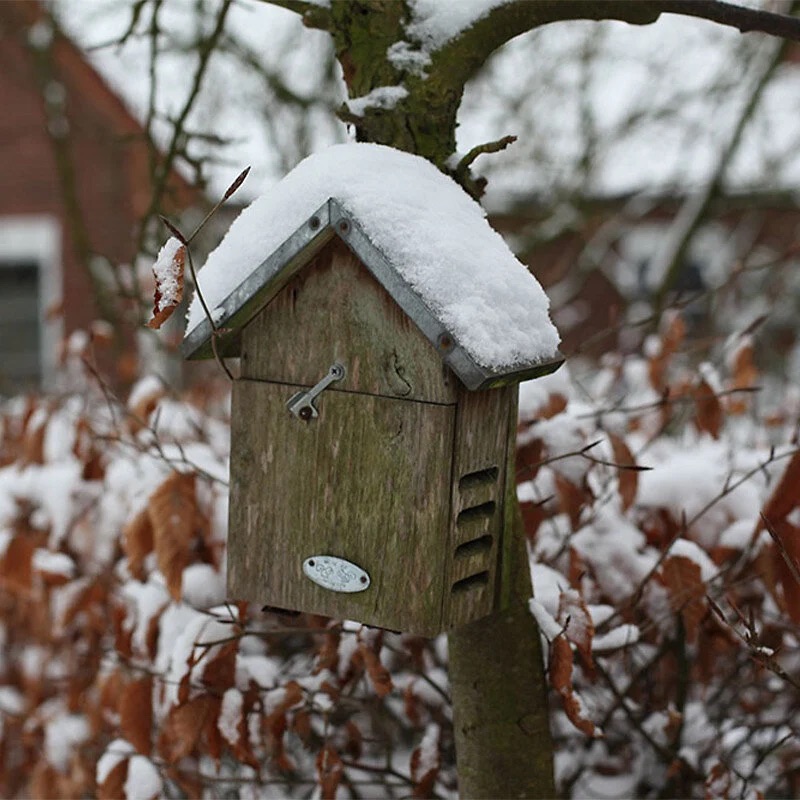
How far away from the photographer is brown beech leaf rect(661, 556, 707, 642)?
1890mm

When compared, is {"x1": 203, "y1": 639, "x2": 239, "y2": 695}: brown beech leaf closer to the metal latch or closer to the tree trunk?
the tree trunk

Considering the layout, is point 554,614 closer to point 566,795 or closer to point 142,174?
Answer: point 566,795

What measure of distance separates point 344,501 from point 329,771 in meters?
0.55

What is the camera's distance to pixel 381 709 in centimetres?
244

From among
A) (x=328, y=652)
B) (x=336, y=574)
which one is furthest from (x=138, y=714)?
(x=336, y=574)

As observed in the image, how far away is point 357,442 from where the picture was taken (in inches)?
63.9

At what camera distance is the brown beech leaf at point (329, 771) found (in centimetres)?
189

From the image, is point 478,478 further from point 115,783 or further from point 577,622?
point 115,783

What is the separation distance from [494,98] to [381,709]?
4.45 metres

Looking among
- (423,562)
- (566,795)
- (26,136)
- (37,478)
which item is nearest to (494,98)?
(37,478)

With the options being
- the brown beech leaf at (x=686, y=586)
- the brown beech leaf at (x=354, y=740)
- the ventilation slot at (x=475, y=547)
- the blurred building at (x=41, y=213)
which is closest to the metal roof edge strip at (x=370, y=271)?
the ventilation slot at (x=475, y=547)

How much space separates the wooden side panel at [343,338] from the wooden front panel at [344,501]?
A: 0.03 meters

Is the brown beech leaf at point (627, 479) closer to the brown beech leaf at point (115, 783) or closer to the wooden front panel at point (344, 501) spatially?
the wooden front panel at point (344, 501)

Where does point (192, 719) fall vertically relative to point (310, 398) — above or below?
below
